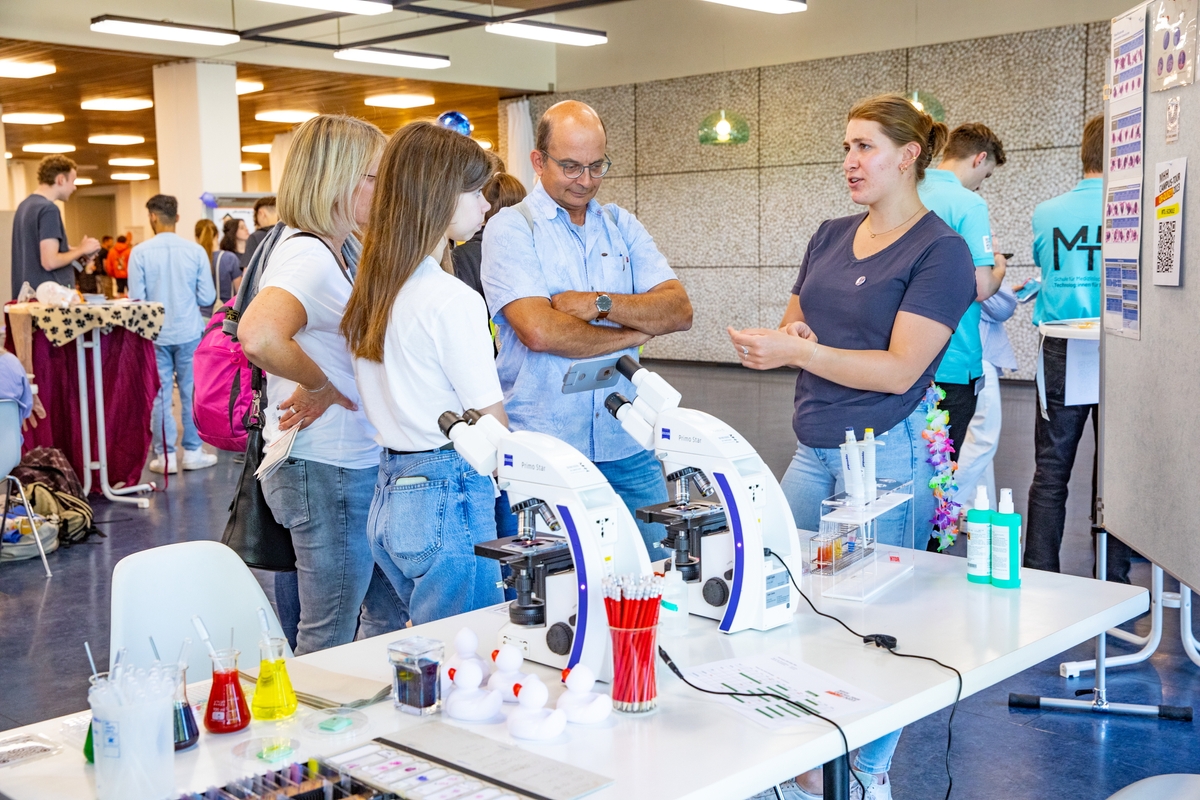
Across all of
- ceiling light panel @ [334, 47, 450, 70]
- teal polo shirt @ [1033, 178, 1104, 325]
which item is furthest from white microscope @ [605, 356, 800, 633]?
ceiling light panel @ [334, 47, 450, 70]

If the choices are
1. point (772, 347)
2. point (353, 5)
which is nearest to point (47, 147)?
point (353, 5)

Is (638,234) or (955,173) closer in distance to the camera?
(638,234)

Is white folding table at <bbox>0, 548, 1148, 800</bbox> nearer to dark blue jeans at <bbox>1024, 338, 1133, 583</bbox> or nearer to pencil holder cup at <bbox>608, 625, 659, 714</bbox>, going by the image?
pencil holder cup at <bbox>608, 625, 659, 714</bbox>

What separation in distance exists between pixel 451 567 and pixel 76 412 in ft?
15.9

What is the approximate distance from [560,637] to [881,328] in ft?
3.62

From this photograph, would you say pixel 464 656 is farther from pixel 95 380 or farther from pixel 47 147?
pixel 47 147

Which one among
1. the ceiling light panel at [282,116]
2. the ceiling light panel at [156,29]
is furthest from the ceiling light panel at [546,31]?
the ceiling light panel at [282,116]

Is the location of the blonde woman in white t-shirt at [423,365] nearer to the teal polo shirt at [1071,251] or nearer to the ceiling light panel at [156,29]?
the teal polo shirt at [1071,251]

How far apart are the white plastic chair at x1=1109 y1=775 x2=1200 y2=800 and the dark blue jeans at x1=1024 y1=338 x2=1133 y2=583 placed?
221cm

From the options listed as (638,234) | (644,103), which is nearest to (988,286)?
(638,234)

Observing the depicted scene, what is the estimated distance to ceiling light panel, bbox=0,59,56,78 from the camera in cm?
1089

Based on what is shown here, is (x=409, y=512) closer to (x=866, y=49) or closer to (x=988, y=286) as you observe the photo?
(x=988, y=286)

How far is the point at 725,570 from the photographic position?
6.00 feet

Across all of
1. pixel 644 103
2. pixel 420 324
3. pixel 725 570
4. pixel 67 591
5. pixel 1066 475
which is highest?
pixel 644 103
